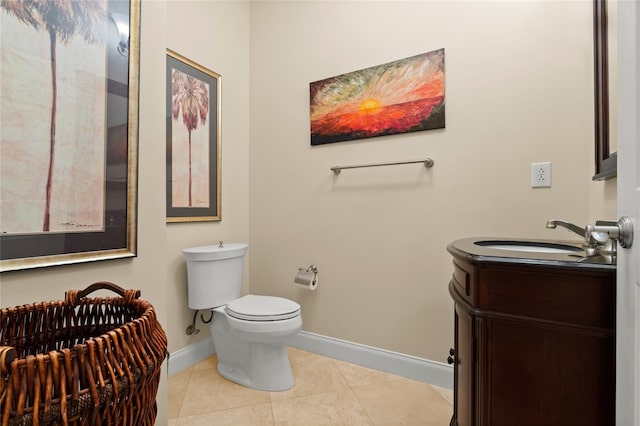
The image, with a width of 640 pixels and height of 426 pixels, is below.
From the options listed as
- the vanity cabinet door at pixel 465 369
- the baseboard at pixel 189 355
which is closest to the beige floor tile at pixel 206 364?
the baseboard at pixel 189 355

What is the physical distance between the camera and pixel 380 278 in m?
1.88

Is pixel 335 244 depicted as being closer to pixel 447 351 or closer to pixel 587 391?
pixel 447 351

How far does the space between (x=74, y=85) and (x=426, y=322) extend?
1905 millimetres

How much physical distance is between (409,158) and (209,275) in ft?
4.41

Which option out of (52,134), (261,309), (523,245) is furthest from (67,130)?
(523,245)

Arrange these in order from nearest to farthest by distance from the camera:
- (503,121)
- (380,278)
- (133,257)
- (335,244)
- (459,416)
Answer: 1. (459,416)
2. (133,257)
3. (503,121)
4. (380,278)
5. (335,244)

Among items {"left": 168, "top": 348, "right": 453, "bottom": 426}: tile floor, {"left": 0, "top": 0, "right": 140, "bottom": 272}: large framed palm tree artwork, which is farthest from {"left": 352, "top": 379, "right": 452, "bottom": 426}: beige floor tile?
{"left": 0, "top": 0, "right": 140, "bottom": 272}: large framed palm tree artwork

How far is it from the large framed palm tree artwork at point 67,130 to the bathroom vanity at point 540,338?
1.26 metres

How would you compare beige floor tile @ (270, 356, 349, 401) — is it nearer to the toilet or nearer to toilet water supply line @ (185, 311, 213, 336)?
the toilet

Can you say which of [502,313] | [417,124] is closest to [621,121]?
[502,313]

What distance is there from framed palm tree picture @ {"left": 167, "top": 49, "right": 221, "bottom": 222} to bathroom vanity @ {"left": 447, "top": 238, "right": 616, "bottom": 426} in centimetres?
160

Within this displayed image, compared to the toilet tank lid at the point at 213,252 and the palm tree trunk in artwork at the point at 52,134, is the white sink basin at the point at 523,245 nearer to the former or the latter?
the toilet tank lid at the point at 213,252

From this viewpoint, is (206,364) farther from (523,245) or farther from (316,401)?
(523,245)

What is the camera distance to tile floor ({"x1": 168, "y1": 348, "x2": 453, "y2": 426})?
1436mm
